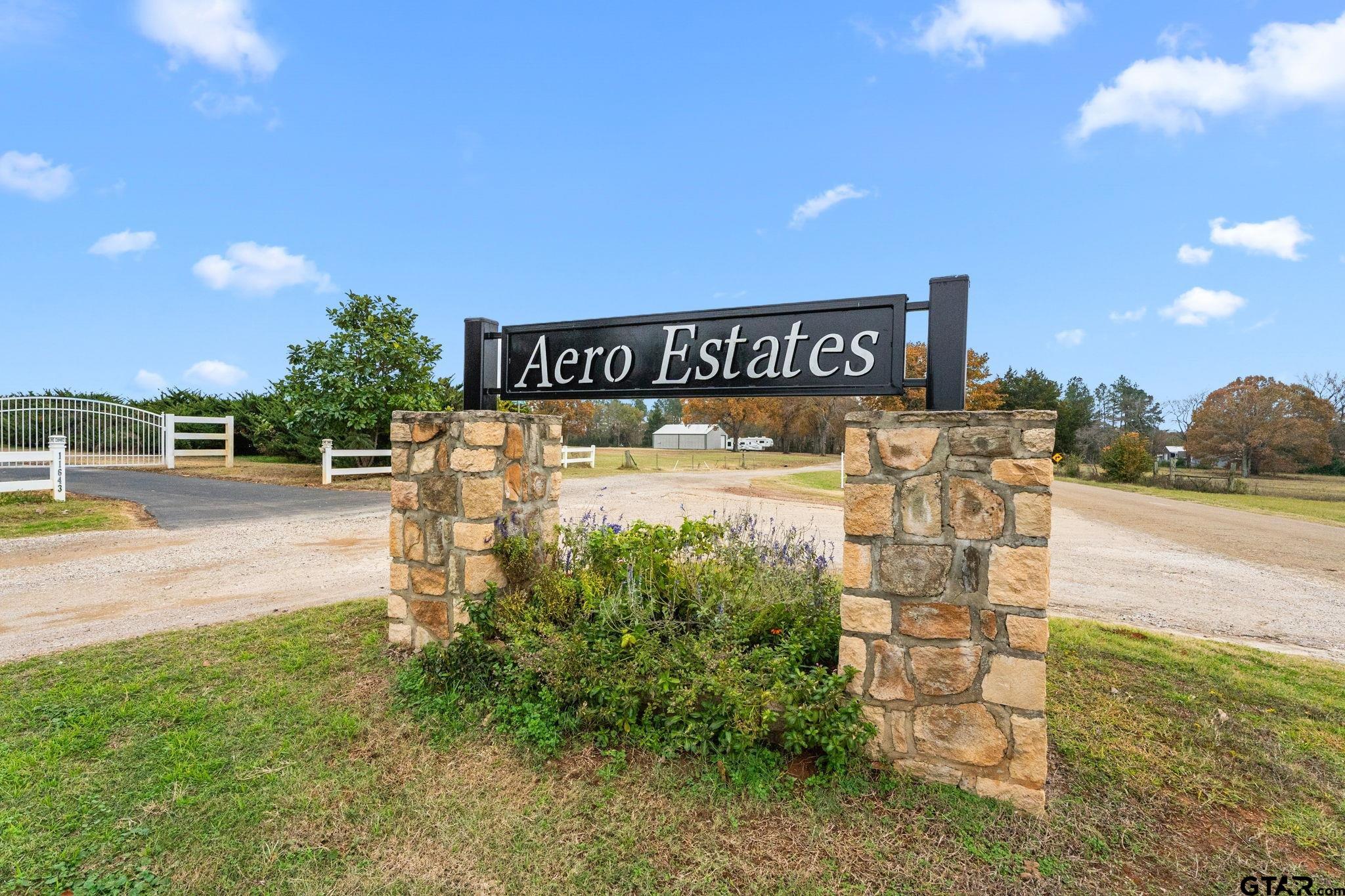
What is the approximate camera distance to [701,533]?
4039 millimetres

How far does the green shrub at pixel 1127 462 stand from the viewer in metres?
27.8

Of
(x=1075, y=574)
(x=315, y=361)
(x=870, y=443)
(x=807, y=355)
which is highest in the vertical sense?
(x=315, y=361)

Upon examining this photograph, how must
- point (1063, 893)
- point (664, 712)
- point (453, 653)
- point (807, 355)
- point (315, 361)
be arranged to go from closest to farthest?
1. point (1063, 893)
2. point (664, 712)
3. point (807, 355)
4. point (453, 653)
5. point (315, 361)

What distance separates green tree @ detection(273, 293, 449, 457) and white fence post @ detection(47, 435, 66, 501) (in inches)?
210

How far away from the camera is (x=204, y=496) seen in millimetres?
12164

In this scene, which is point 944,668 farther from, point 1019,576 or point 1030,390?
point 1030,390

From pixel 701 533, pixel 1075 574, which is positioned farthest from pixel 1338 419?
pixel 701 533

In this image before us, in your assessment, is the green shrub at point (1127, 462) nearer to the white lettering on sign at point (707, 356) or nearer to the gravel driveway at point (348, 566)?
the gravel driveway at point (348, 566)

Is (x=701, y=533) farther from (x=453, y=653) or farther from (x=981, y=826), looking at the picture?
(x=981, y=826)

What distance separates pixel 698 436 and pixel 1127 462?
112ft

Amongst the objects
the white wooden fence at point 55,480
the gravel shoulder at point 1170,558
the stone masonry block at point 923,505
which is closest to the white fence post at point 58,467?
the white wooden fence at point 55,480

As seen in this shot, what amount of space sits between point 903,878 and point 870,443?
1.67 meters

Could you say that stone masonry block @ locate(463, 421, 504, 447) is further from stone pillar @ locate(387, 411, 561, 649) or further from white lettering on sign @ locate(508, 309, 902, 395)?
white lettering on sign @ locate(508, 309, 902, 395)

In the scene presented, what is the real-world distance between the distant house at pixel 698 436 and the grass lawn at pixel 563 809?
5137 centimetres
